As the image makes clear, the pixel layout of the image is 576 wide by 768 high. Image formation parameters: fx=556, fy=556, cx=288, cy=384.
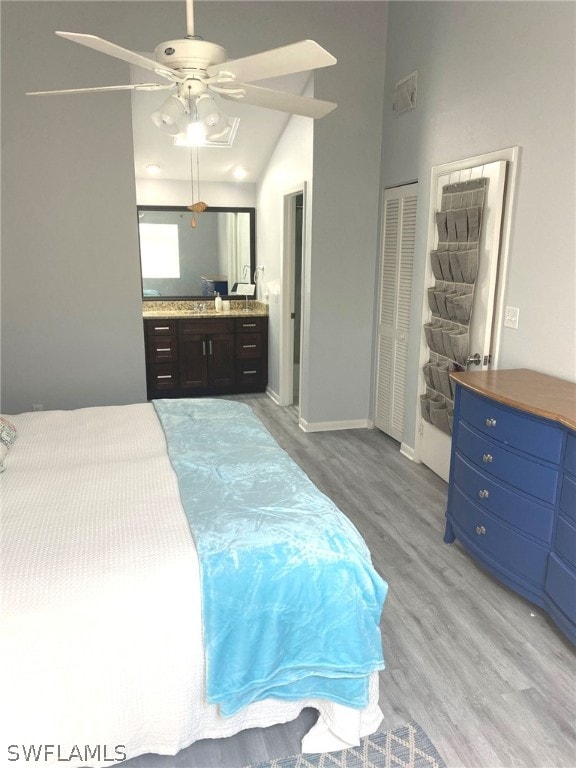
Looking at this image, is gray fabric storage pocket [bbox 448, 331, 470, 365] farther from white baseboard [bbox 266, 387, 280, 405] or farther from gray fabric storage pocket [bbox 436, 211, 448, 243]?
white baseboard [bbox 266, 387, 280, 405]

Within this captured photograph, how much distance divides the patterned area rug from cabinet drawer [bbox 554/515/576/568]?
857 millimetres

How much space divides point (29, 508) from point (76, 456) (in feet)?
1.63

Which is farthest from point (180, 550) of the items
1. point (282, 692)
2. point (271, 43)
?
point (271, 43)

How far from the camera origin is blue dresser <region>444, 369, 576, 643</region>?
2.15 m

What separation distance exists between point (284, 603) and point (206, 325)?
4147 mm

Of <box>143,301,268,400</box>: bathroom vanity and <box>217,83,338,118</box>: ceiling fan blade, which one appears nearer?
<box>217,83,338,118</box>: ceiling fan blade

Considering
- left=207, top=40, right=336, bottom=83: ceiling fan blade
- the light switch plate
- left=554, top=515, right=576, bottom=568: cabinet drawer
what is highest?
left=207, top=40, right=336, bottom=83: ceiling fan blade

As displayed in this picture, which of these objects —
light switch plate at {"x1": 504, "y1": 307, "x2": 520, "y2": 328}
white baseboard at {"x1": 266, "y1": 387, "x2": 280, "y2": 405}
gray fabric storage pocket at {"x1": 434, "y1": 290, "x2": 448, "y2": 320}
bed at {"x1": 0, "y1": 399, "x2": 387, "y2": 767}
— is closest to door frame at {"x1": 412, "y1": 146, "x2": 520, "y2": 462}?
light switch plate at {"x1": 504, "y1": 307, "x2": 520, "y2": 328}

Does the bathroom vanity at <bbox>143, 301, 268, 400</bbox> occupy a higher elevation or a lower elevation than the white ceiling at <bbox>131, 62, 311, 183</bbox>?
lower

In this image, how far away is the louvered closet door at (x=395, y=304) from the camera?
409 centimetres

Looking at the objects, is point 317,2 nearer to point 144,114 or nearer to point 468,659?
→ point 144,114

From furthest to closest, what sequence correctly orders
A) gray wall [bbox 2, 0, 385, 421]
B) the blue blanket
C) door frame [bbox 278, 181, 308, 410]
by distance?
door frame [bbox 278, 181, 308, 410] → gray wall [bbox 2, 0, 385, 421] → the blue blanket

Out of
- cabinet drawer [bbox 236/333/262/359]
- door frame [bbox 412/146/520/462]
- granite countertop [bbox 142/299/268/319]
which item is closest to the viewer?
door frame [bbox 412/146/520/462]

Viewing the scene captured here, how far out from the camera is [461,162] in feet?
10.9
